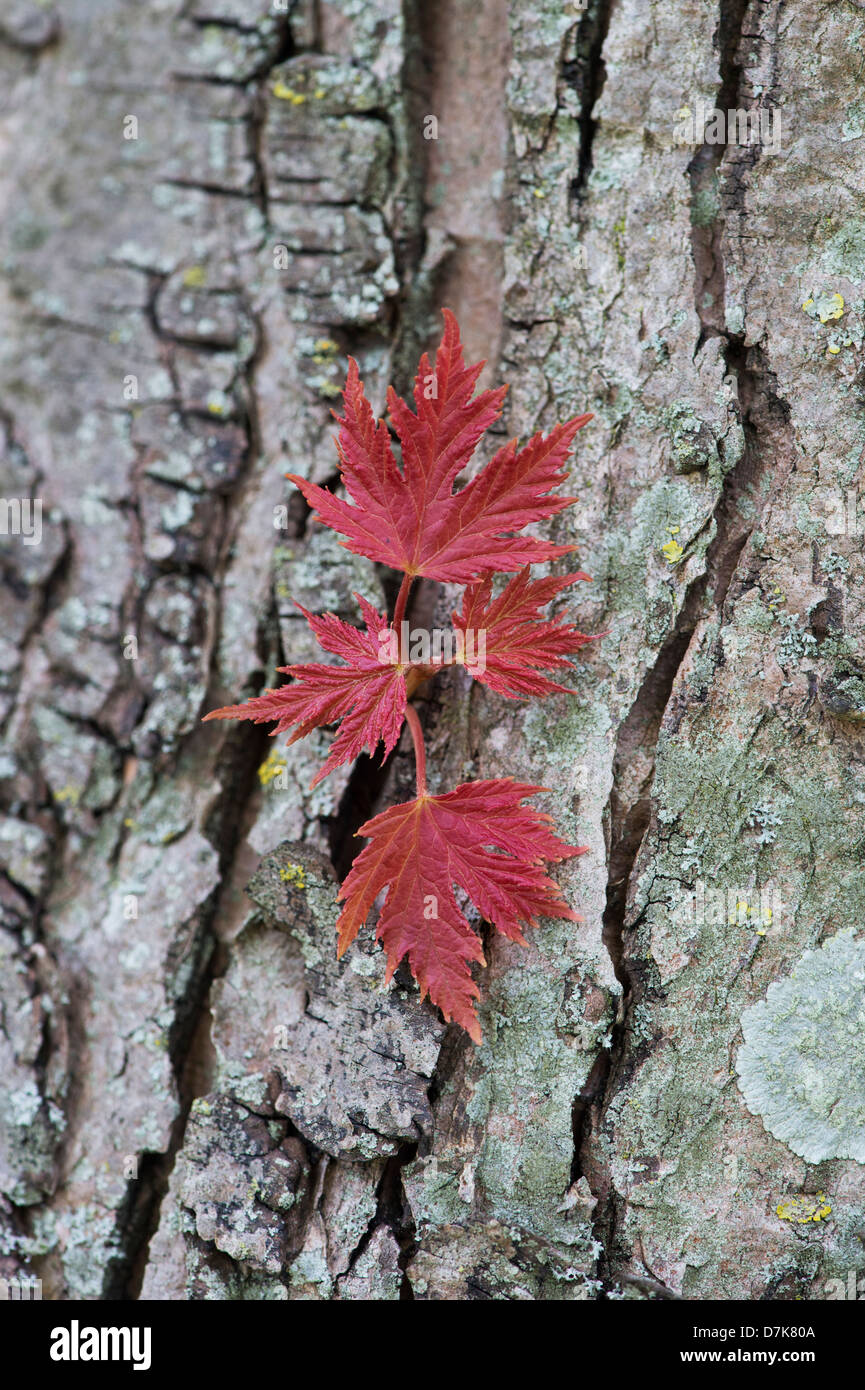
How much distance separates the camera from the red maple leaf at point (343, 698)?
191 cm

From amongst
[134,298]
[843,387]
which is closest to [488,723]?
[843,387]

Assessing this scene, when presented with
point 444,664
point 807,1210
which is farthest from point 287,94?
point 807,1210

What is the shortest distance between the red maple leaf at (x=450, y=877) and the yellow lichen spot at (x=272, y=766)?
0.48 meters

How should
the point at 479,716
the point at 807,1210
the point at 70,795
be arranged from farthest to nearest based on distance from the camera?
the point at 70,795 < the point at 479,716 < the point at 807,1210

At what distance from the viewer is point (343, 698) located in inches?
76.3

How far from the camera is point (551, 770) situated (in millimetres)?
2047

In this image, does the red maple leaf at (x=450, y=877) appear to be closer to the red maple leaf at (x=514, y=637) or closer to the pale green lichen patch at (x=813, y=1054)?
the red maple leaf at (x=514, y=637)

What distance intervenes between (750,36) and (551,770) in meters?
1.66

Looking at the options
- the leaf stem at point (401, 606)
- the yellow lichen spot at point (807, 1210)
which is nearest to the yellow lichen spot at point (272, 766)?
the leaf stem at point (401, 606)

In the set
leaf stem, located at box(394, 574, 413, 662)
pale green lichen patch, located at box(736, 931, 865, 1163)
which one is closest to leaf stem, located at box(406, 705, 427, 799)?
leaf stem, located at box(394, 574, 413, 662)

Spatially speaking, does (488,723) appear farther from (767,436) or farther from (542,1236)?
(542,1236)

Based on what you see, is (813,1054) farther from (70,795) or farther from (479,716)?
(70,795)

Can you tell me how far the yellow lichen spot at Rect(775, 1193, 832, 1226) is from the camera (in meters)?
1.89

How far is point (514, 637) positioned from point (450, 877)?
0.52 meters
